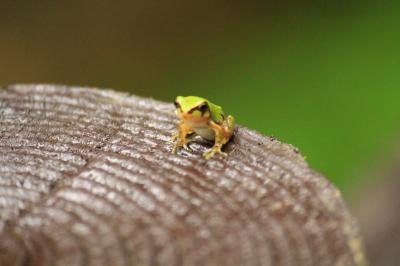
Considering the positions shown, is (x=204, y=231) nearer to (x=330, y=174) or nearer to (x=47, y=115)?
(x=47, y=115)

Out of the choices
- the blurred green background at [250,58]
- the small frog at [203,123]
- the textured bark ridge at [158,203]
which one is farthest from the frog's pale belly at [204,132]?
the blurred green background at [250,58]

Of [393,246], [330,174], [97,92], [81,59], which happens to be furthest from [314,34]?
[97,92]

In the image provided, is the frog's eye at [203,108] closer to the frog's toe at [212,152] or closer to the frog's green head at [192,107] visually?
the frog's green head at [192,107]

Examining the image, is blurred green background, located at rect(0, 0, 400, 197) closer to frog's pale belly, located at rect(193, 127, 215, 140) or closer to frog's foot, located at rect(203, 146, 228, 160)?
frog's pale belly, located at rect(193, 127, 215, 140)

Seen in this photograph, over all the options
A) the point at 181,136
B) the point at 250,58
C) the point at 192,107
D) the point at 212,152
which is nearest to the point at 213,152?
the point at 212,152

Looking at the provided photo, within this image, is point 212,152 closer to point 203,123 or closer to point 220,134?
point 220,134

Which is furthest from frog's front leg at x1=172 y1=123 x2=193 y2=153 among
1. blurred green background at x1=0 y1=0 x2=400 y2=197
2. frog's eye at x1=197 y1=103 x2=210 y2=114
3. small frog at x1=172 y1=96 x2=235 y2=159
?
blurred green background at x1=0 y1=0 x2=400 y2=197
